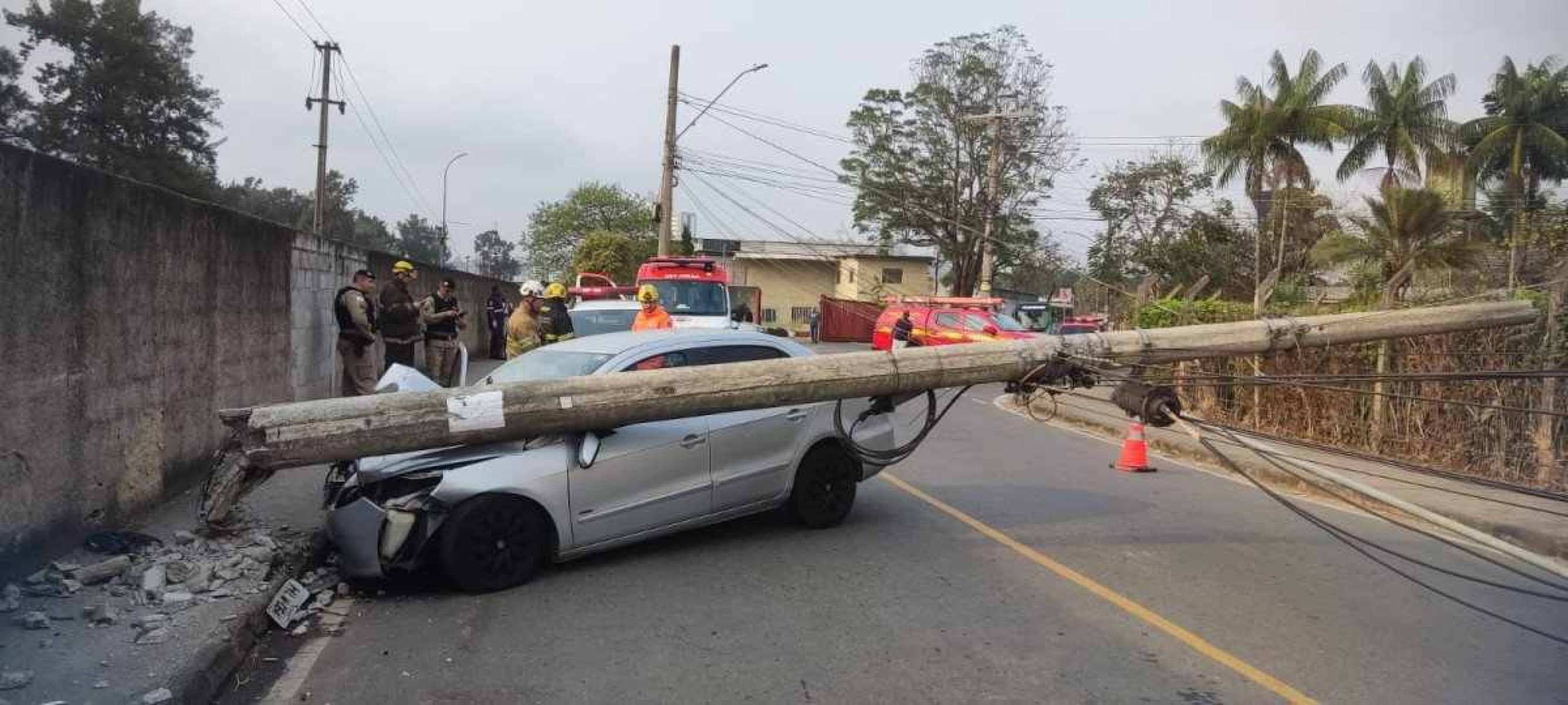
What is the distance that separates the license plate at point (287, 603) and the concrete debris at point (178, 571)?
48 centimetres

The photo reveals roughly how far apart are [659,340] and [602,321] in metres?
8.56

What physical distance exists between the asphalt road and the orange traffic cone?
9.48 ft

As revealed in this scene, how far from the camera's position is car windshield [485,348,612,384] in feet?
22.5

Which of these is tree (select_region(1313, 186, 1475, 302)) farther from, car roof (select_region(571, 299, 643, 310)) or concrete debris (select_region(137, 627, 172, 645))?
concrete debris (select_region(137, 627, 172, 645))

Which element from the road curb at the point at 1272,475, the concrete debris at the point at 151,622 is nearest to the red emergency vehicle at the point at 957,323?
the road curb at the point at 1272,475

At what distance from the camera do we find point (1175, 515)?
8758mm

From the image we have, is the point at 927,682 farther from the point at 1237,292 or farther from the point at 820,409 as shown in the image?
the point at 1237,292

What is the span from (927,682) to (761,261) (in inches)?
2148

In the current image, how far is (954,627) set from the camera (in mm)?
5547

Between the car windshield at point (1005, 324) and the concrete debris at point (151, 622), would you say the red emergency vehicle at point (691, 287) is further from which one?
the concrete debris at point (151, 622)

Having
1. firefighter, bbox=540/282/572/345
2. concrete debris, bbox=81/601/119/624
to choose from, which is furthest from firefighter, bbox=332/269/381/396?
concrete debris, bbox=81/601/119/624

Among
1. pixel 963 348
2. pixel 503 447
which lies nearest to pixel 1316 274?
pixel 963 348

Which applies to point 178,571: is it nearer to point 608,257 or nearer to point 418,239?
point 608,257

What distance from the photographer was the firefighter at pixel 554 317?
38.4ft
